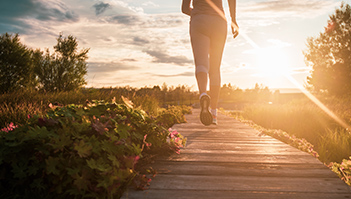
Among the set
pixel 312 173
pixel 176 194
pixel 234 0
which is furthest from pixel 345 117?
pixel 176 194

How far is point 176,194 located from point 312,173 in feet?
3.55

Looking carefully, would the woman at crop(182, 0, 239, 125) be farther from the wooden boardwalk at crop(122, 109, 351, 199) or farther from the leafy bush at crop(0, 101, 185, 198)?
the leafy bush at crop(0, 101, 185, 198)

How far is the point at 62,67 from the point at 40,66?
2404 mm

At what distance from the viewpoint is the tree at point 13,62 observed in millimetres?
25797

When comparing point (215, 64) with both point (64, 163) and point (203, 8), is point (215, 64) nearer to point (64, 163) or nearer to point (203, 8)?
point (203, 8)

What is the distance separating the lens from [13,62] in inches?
1027

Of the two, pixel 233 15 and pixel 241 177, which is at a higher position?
pixel 233 15

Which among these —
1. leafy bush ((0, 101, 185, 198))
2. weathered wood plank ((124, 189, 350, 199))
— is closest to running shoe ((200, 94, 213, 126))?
leafy bush ((0, 101, 185, 198))

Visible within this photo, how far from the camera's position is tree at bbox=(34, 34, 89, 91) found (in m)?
28.3

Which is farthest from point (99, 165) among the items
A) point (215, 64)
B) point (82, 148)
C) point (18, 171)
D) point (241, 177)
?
point (215, 64)

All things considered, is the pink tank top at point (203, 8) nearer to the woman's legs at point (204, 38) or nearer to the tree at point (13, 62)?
the woman's legs at point (204, 38)

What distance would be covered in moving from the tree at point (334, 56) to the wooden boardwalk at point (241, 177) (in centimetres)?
2834

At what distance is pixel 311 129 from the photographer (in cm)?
755

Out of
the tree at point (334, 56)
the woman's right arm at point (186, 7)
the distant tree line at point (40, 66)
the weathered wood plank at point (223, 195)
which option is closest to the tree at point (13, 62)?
the distant tree line at point (40, 66)
